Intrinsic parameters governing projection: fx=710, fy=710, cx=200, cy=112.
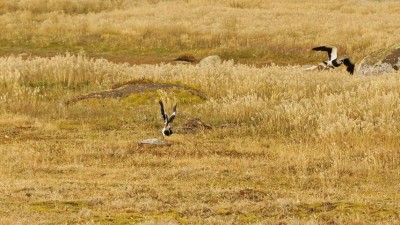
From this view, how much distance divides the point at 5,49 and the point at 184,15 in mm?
13704

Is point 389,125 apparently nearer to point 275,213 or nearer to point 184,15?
point 275,213

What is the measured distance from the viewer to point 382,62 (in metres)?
25.2

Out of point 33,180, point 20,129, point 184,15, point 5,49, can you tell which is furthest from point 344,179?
point 184,15

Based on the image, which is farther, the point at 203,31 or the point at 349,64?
the point at 203,31

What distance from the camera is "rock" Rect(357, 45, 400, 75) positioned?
81.7 feet

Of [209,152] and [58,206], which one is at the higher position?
[58,206]

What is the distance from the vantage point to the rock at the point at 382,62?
2491cm

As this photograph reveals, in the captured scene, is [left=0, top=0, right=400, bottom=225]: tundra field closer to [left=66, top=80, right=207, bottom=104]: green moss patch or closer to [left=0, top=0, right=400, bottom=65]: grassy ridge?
[left=66, top=80, right=207, bottom=104]: green moss patch

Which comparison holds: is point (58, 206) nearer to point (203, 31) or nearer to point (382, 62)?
point (382, 62)

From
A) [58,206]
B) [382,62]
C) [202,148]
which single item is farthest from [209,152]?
[382,62]

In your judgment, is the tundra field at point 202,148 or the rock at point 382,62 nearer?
the tundra field at point 202,148

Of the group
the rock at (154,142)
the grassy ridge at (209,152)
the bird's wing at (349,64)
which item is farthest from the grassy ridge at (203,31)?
the rock at (154,142)

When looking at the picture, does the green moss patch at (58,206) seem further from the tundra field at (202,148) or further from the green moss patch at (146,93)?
the green moss patch at (146,93)

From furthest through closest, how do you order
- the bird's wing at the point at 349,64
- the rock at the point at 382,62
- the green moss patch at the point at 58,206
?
the rock at the point at 382,62 → the bird's wing at the point at 349,64 → the green moss patch at the point at 58,206
